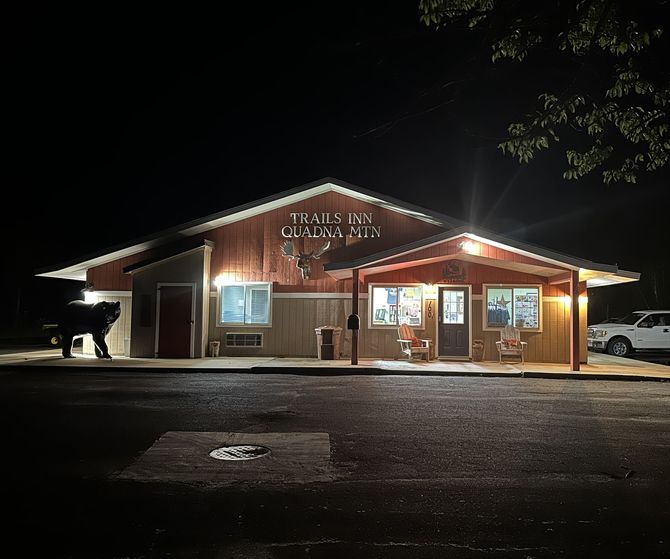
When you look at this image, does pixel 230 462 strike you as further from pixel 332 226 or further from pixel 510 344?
pixel 332 226

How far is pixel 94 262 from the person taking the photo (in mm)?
17453

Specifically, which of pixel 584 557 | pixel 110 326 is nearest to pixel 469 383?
pixel 584 557

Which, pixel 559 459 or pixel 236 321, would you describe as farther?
pixel 236 321

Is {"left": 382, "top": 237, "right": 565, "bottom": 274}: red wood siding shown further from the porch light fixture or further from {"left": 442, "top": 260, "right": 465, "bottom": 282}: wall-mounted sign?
the porch light fixture

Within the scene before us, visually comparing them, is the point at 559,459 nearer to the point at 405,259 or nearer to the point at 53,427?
the point at 53,427

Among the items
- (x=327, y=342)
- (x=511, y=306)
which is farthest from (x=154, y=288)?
(x=511, y=306)

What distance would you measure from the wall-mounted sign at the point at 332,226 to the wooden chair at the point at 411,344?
10.8ft

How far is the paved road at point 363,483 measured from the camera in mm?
3746

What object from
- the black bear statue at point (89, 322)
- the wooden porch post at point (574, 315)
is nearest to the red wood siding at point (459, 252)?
the wooden porch post at point (574, 315)

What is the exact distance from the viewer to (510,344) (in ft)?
51.2

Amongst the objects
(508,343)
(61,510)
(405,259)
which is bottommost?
(61,510)

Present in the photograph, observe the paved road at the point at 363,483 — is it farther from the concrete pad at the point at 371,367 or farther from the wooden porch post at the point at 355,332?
the wooden porch post at the point at 355,332

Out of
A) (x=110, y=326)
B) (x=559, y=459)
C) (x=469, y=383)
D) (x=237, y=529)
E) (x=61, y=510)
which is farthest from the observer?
(x=110, y=326)

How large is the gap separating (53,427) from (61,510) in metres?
3.09
